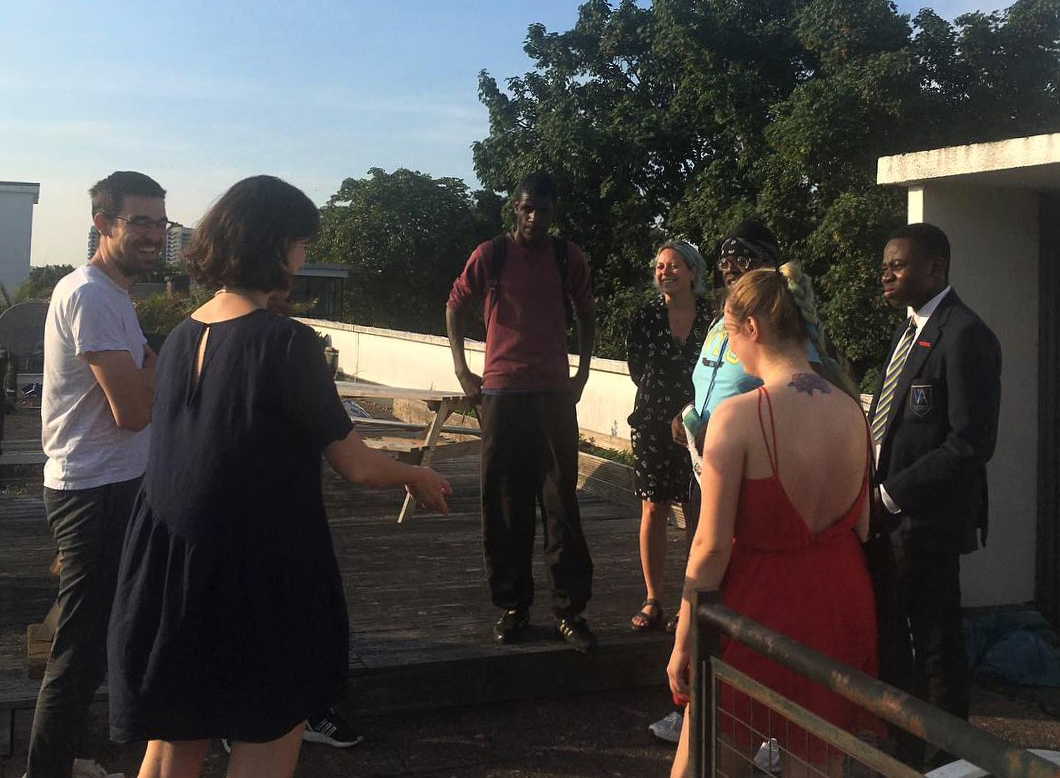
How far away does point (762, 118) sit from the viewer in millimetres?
25047

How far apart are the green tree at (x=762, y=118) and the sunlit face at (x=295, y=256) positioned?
18.8 m

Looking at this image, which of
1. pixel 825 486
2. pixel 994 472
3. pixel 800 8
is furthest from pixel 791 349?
pixel 800 8

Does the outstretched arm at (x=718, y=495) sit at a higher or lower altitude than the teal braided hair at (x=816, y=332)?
lower

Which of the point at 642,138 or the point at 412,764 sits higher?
the point at 642,138

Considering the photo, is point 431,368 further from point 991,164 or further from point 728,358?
point 728,358

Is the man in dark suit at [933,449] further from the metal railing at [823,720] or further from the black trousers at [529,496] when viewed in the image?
the metal railing at [823,720]

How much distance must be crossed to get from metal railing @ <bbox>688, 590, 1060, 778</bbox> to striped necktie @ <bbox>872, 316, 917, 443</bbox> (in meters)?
1.90

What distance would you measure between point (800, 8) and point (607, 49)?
218 inches

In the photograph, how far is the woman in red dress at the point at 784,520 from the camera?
93.3 inches

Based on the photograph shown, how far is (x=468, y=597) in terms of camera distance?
5254 mm

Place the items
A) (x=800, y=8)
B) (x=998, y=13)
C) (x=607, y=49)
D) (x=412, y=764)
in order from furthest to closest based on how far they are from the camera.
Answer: (x=607, y=49), (x=800, y=8), (x=998, y=13), (x=412, y=764)

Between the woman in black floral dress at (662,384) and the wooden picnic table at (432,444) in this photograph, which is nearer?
the woman in black floral dress at (662,384)

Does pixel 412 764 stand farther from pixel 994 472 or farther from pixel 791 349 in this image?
pixel 994 472

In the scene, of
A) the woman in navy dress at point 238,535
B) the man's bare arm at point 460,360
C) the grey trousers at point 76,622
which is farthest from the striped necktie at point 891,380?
the grey trousers at point 76,622
